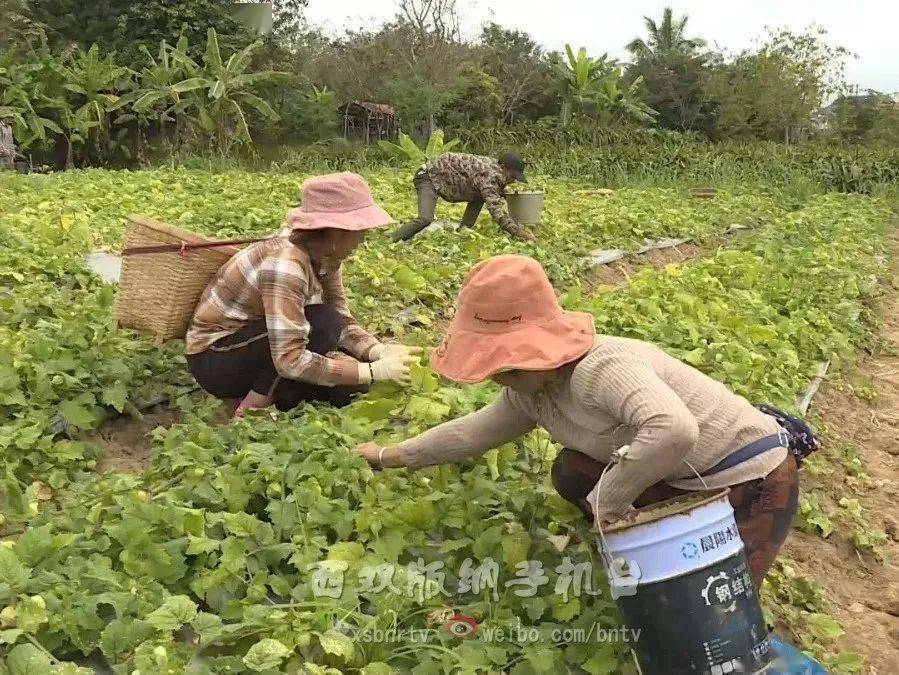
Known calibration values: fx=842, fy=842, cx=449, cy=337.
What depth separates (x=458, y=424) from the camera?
2.32m

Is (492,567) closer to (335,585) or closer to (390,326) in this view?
(335,585)

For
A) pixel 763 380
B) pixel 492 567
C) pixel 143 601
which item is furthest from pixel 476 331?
pixel 763 380

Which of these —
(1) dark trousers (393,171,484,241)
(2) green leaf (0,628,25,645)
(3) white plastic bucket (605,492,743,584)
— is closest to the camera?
(3) white plastic bucket (605,492,743,584)

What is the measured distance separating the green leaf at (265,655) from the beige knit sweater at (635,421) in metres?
0.72

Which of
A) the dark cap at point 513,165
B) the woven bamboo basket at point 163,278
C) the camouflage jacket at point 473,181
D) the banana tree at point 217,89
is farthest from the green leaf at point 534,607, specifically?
the banana tree at point 217,89

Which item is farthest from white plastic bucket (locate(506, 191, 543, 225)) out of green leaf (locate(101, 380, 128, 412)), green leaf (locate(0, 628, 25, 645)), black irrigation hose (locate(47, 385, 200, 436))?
green leaf (locate(0, 628, 25, 645))

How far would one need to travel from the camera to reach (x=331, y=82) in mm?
27391

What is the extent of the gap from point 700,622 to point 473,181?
19.8 feet

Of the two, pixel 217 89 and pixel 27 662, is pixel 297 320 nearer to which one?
pixel 27 662

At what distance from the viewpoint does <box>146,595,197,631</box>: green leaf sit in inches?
70.4

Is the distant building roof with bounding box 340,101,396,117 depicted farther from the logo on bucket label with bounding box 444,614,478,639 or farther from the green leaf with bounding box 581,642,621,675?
the green leaf with bounding box 581,642,621,675

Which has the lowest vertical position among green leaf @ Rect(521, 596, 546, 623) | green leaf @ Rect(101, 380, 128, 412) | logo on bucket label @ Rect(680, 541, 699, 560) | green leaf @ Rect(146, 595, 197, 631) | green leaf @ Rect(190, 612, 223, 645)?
A: green leaf @ Rect(521, 596, 546, 623)

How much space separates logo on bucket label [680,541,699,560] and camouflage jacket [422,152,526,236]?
18.8ft

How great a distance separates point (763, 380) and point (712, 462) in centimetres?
195
